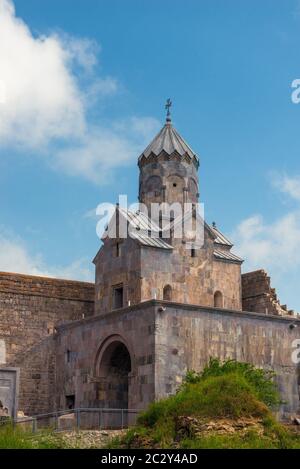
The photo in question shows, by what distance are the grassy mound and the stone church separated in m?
7.12

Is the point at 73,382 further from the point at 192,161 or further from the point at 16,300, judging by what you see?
the point at 192,161

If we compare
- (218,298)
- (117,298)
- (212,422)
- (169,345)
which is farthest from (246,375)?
(117,298)

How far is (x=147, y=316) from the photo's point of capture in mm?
29906

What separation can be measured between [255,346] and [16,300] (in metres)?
10.7

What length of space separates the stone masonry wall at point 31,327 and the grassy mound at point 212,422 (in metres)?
13.7

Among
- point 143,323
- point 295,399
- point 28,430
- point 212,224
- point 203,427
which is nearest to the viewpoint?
point 203,427

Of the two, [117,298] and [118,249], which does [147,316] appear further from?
[118,249]

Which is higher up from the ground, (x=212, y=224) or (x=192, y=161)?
(x=192, y=161)

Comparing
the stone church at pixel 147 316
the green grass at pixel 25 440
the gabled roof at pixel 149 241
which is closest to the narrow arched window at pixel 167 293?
the stone church at pixel 147 316

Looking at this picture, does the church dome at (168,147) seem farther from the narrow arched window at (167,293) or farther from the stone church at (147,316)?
the narrow arched window at (167,293)

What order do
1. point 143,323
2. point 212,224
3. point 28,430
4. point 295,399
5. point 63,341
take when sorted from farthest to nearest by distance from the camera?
point 212,224, point 63,341, point 295,399, point 143,323, point 28,430

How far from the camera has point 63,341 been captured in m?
35.0

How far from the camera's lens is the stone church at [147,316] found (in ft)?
98.5
